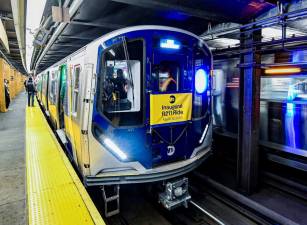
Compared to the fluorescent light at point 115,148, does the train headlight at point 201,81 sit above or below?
above

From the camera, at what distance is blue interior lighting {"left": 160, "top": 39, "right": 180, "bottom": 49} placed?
12.0 ft

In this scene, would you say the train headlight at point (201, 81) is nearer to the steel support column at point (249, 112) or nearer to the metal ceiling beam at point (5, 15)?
the steel support column at point (249, 112)

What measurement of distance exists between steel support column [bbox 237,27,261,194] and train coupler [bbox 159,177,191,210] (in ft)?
4.77

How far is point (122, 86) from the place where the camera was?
3.83 m

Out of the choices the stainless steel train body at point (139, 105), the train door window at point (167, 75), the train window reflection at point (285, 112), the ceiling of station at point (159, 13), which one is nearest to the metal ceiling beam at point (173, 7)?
the ceiling of station at point (159, 13)

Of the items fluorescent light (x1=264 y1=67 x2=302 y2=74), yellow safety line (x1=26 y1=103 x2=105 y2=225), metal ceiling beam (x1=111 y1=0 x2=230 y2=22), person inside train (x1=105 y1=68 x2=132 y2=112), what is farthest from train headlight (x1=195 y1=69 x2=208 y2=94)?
yellow safety line (x1=26 y1=103 x2=105 y2=225)

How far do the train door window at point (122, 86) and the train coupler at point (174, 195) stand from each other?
110cm

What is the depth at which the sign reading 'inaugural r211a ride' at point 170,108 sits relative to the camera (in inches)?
143

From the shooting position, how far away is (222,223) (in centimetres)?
370

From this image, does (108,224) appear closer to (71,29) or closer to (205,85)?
(205,85)

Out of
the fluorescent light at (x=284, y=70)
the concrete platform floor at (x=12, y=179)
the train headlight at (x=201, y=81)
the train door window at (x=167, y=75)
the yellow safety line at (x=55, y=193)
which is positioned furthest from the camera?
the fluorescent light at (x=284, y=70)

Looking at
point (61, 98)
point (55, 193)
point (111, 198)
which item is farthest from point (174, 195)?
point (61, 98)

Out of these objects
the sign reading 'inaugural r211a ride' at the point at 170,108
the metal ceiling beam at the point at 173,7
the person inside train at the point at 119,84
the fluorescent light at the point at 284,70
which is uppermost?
the metal ceiling beam at the point at 173,7

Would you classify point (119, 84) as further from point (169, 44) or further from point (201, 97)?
point (201, 97)
